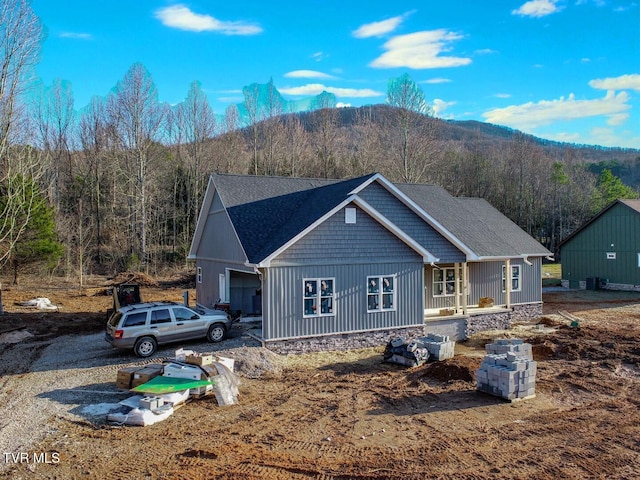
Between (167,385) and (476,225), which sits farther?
(476,225)

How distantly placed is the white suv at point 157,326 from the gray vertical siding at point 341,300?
2020mm

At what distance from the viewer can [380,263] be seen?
17.8m

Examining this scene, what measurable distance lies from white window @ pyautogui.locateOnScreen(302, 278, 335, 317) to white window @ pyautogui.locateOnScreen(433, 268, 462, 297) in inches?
270

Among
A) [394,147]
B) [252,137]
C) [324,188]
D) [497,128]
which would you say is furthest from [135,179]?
[497,128]

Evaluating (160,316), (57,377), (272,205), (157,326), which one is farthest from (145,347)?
(272,205)

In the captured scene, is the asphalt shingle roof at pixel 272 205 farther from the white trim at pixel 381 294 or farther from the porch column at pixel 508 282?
the porch column at pixel 508 282

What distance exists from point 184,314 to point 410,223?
9171mm

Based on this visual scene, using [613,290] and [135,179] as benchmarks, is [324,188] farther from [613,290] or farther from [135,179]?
[135,179]

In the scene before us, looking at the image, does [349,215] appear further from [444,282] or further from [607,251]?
[607,251]

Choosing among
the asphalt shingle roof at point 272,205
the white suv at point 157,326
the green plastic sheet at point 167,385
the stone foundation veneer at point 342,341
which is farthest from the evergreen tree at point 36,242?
the green plastic sheet at point 167,385

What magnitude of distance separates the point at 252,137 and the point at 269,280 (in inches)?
1580

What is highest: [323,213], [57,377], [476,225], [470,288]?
[323,213]

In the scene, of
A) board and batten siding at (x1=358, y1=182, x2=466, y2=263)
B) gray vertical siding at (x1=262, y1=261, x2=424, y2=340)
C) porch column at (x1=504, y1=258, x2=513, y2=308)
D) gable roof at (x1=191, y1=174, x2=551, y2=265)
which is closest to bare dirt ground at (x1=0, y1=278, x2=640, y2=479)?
gray vertical siding at (x1=262, y1=261, x2=424, y2=340)

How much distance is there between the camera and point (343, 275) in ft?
56.2
